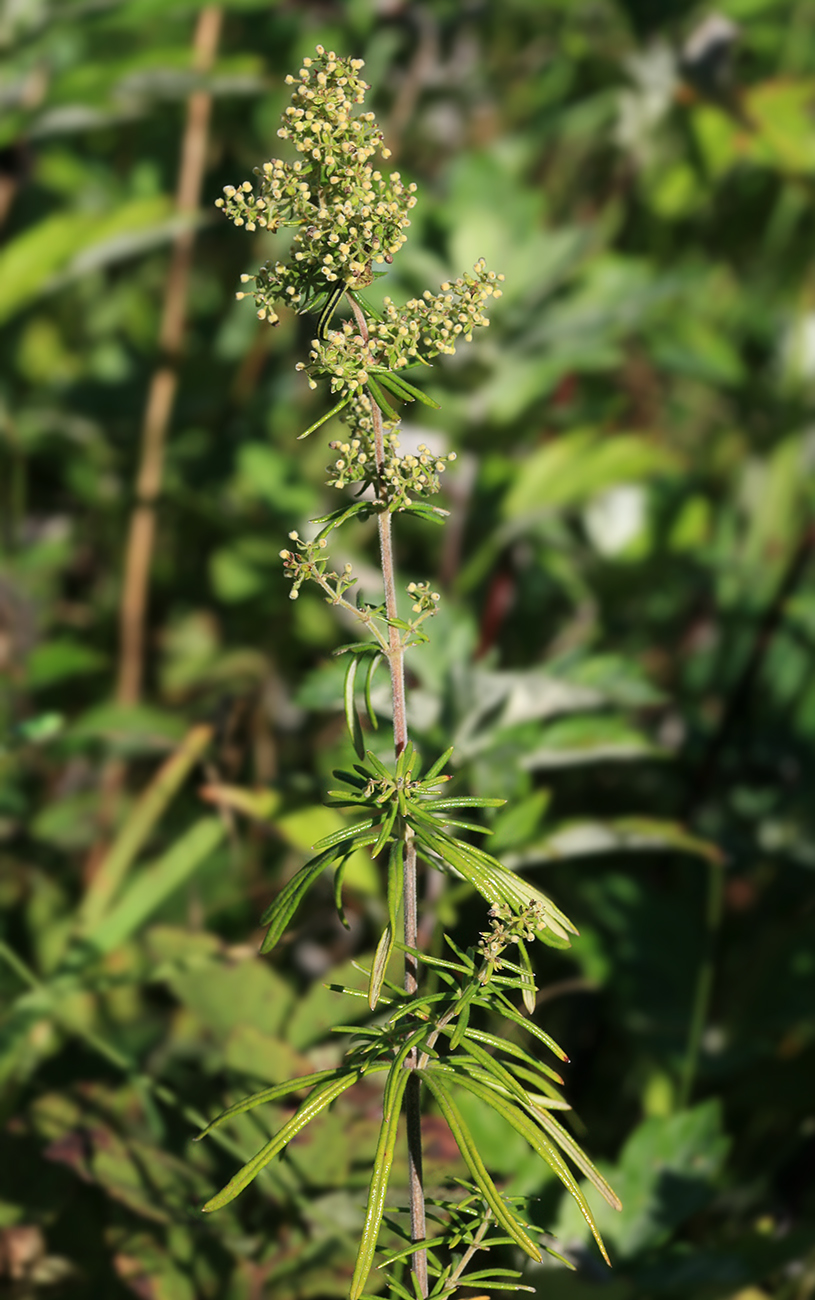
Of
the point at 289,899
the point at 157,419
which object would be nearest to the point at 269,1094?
the point at 289,899

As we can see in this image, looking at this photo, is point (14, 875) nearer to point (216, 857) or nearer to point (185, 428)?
point (216, 857)

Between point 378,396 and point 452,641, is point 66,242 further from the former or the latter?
point 378,396

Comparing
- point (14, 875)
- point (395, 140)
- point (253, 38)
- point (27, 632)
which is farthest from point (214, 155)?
point (14, 875)

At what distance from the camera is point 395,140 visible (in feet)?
10.6

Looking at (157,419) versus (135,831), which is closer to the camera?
(135,831)

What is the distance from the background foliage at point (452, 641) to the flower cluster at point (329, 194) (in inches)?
34.5

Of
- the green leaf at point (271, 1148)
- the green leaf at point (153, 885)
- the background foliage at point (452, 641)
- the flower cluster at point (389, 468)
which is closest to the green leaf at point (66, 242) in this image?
the background foliage at point (452, 641)

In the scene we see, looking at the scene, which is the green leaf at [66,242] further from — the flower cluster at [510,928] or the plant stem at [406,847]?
the flower cluster at [510,928]

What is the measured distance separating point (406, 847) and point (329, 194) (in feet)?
A: 1.72

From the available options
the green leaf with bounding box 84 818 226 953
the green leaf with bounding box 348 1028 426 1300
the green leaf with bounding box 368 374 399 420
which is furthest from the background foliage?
the green leaf with bounding box 368 374 399 420

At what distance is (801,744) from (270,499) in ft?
4.06

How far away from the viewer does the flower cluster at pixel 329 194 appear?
2.93ft

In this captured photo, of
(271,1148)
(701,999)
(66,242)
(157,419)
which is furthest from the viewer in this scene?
(157,419)

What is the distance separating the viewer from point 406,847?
1000 millimetres
